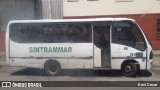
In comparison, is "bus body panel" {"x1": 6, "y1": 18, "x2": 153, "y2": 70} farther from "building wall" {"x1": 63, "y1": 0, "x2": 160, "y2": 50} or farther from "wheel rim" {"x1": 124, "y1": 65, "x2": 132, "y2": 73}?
"building wall" {"x1": 63, "y1": 0, "x2": 160, "y2": 50}

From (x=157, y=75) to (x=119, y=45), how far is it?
1.90 metres

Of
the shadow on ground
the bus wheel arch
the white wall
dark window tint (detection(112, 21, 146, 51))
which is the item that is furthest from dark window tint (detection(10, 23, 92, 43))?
the white wall

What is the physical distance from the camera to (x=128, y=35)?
44.3 feet

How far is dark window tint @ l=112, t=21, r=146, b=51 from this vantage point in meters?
13.4

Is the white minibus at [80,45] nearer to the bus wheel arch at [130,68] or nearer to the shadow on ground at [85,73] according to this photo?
the bus wheel arch at [130,68]

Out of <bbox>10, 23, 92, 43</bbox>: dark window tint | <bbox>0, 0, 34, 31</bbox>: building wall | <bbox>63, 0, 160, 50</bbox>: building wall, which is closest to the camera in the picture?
<bbox>10, 23, 92, 43</bbox>: dark window tint

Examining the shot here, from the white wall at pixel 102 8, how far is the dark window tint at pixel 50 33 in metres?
3.21

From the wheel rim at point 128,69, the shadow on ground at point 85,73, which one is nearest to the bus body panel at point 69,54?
the wheel rim at point 128,69

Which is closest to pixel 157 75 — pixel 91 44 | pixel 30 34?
pixel 91 44

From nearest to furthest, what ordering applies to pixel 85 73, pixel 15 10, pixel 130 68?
pixel 130 68 → pixel 85 73 → pixel 15 10

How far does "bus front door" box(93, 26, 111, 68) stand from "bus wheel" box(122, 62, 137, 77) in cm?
58

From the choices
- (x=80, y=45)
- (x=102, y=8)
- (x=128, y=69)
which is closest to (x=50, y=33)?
(x=80, y=45)

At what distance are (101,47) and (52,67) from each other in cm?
196

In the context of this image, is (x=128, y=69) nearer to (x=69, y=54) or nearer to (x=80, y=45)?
(x=80, y=45)
